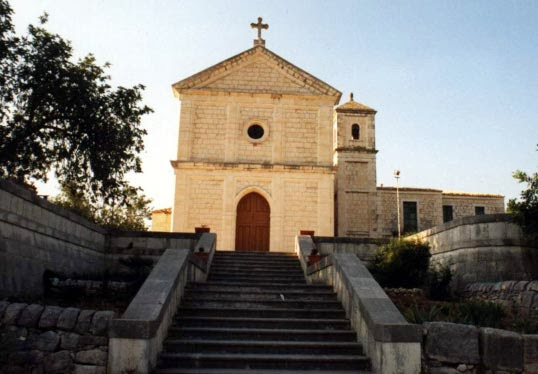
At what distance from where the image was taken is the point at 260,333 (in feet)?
26.5

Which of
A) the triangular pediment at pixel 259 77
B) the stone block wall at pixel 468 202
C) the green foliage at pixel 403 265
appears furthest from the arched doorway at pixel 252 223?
the stone block wall at pixel 468 202

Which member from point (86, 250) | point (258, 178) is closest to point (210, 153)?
point (258, 178)

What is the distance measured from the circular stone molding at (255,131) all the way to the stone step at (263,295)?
11.7 meters

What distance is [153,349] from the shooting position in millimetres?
6848

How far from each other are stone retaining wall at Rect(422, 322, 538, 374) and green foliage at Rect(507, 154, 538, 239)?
14.1ft

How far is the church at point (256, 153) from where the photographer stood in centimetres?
1998

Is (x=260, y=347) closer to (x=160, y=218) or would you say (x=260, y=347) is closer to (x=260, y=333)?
(x=260, y=333)

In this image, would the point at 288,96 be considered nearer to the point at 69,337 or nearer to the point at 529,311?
the point at 529,311

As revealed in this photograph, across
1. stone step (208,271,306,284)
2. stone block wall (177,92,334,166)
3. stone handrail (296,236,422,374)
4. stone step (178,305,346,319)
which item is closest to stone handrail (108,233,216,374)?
stone step (178,305,346,319)

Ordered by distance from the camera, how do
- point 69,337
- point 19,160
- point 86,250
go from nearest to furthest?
point 69,337
point 86,250
point 19,160

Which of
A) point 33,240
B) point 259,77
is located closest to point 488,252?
point 33,240

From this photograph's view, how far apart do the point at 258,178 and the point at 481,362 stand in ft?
46.7

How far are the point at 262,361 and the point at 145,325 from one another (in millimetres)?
1813

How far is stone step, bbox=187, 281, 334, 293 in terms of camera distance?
10.3 m
